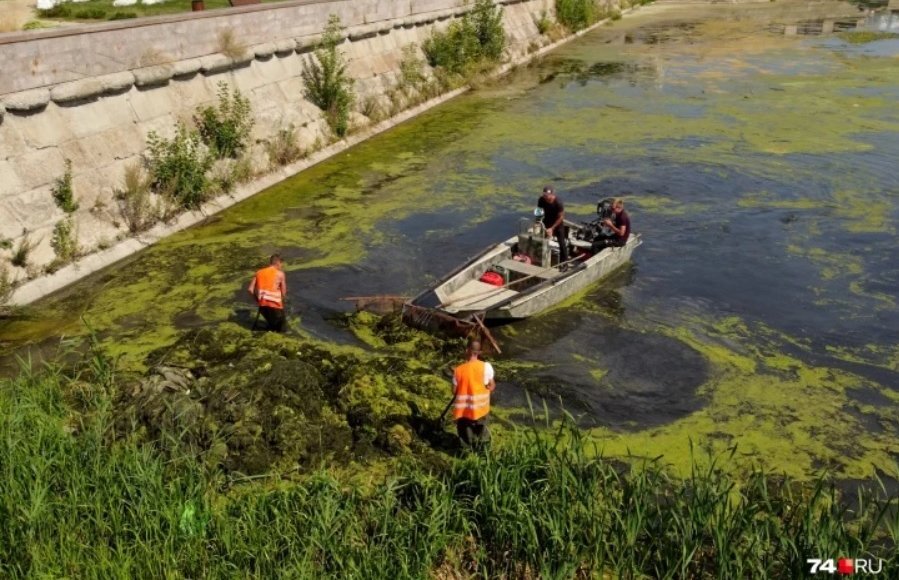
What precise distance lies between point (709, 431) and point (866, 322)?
16.9 feet

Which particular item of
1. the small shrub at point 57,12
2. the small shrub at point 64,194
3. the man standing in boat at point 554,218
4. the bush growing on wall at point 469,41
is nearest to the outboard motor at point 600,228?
the man standing in boat at point 554,218

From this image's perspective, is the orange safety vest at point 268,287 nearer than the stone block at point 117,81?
Yes

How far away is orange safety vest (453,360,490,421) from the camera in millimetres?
9344

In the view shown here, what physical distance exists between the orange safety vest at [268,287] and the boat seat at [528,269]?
4.54 m

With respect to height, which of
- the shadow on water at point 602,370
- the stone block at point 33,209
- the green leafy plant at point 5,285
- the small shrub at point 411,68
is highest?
the small shrub at point 411,68

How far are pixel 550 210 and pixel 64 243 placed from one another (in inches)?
385

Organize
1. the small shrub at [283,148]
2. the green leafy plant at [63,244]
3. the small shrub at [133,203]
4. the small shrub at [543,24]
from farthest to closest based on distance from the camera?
1. the small shrub at [543,24]
2. the small shrub at [283,148]
3. the small shrub at [133,203]
4. the green leafy plant at [63,244]

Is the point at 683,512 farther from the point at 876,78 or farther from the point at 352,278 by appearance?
the point at 876,78

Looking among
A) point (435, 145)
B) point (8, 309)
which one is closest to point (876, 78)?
point (435, 145)

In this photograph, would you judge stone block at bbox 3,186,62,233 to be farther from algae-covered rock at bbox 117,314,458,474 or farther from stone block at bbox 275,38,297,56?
stone block at bbox 275,38,297,56

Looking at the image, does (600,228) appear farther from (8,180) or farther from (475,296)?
(8,180)

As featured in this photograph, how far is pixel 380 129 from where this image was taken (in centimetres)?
2641

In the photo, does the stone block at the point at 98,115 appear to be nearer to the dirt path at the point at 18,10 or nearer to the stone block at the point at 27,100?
the stone block at the point at 27,100

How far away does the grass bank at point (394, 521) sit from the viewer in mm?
7230
